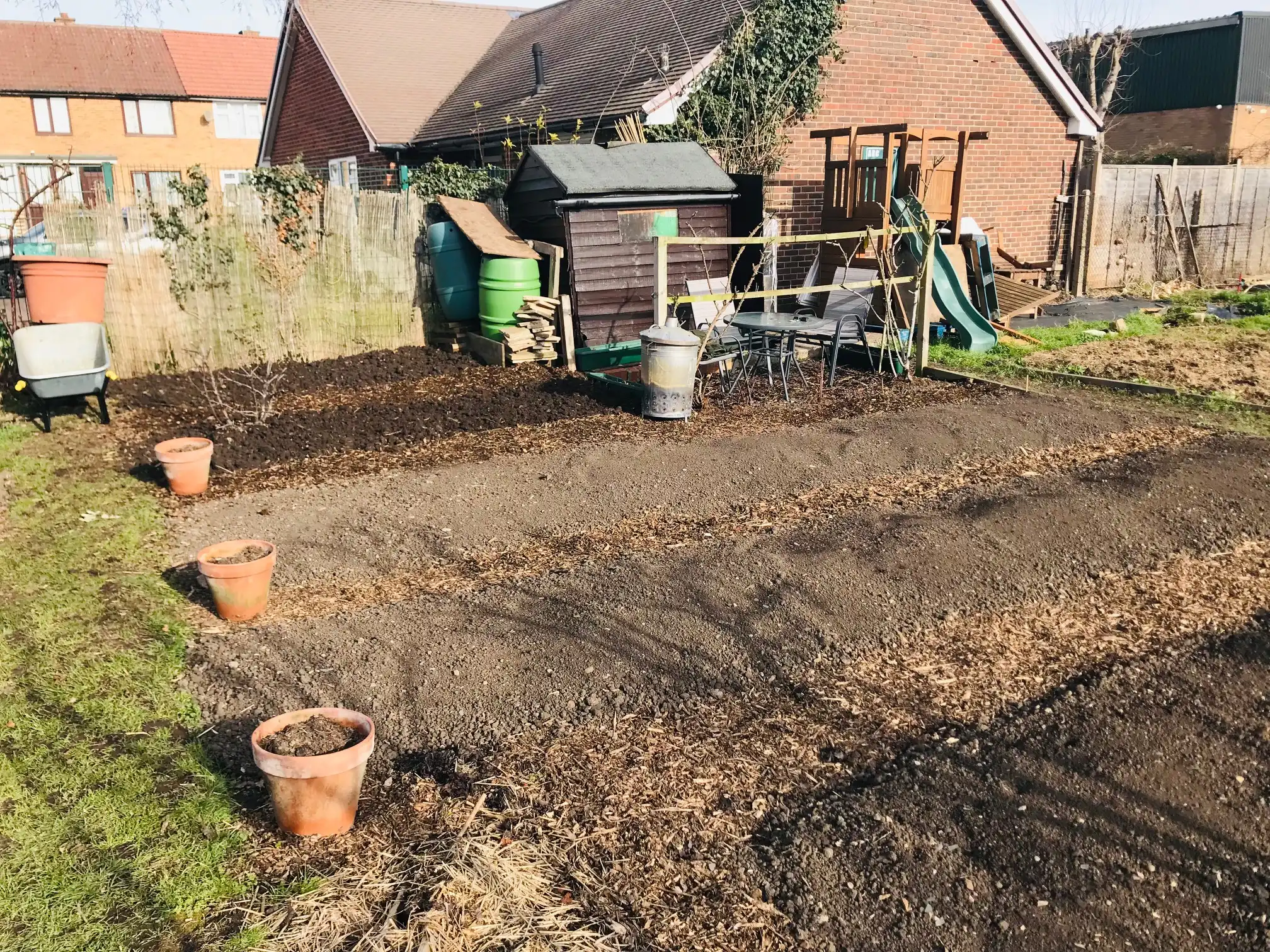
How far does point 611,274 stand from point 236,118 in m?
36.0

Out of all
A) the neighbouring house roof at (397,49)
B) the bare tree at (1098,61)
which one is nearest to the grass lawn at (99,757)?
the neighbouring house roof at (397,49)

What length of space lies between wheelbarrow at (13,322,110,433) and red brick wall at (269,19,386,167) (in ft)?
40.4

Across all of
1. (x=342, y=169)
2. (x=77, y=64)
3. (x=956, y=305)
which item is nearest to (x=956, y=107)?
(x=956, y=305)

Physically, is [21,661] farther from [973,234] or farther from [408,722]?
[973,234]

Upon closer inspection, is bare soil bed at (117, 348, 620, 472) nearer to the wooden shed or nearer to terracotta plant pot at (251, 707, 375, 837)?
the wooden shed

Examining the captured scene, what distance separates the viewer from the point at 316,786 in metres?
3.18

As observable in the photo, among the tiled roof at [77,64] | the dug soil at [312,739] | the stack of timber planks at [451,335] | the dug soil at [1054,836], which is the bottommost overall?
the dug soil at [1054,836]

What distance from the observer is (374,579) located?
5473 mm

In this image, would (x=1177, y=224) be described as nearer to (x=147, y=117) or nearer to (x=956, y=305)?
(x=956, y=305)

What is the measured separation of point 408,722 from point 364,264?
8812 mm

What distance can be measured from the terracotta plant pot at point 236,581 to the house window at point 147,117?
40.4 metres

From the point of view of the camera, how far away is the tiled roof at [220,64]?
1556 inches

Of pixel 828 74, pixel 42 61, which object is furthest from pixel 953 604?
pixel 42 61

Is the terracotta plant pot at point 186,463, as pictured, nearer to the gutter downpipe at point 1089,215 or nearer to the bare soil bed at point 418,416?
the bare soil bed at point 418,416
